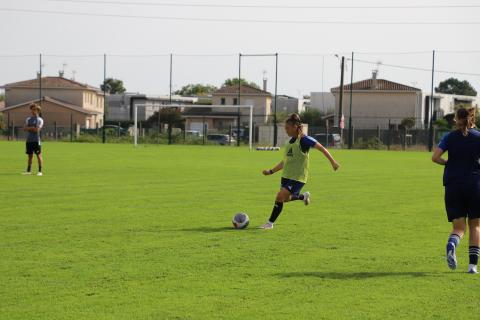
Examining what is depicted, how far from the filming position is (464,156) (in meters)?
8.34

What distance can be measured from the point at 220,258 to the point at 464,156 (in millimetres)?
2840

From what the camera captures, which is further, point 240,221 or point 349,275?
point 240,221

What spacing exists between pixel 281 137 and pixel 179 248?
47.6 m

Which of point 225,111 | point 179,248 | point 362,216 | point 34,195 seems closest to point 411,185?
point 362,216

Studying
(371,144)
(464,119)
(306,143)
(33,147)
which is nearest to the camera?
(464,119)

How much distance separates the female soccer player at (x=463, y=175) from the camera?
27.2ft

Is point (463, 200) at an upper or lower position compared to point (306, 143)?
lower

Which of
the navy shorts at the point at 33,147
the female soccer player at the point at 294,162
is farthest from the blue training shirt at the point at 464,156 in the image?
the navy shorts at the point at 33,147

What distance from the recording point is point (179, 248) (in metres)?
9.41

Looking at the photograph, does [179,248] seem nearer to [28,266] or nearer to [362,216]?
[28,266]

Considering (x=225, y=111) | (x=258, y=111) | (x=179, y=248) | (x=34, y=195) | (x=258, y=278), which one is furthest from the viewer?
(x=258, y=111)

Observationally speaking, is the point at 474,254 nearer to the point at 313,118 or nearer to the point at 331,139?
the point at 331,139

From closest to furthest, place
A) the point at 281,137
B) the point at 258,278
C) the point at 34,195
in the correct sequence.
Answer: the point at 258,278, the point at 34,195, the point at 281,137

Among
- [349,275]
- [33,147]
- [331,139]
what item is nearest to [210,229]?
[349,275]
